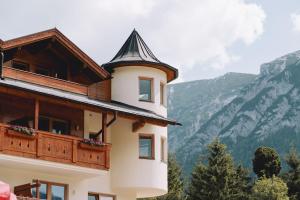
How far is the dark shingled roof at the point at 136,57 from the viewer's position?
116 ft

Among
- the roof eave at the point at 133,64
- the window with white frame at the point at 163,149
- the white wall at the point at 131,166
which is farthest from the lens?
the roof eave at the point at 133,64

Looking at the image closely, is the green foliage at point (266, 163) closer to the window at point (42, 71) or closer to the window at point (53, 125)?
the window at point (42, 71)

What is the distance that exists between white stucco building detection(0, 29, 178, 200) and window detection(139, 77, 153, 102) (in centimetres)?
5

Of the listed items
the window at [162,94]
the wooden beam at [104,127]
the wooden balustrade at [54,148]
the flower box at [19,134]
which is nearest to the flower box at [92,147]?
the wooden balustrade at [54,148]

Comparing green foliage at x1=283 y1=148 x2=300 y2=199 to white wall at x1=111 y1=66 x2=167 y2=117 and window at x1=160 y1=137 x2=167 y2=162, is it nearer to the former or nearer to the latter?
window at x1=160 y1=137 x2=167 y2=162

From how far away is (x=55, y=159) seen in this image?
94.1ft

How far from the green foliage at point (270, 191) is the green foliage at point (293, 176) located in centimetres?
766

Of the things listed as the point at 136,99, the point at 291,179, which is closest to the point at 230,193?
the point at 291,179

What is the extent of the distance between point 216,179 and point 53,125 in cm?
3575

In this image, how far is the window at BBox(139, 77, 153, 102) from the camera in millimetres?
35531

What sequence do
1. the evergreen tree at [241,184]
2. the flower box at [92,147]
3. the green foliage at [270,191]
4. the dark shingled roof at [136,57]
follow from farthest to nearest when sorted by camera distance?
the evergreen tree at [241,184] → the green foliage at [270,191] → the dark shingled roof at [136,57] → the flower box at [92,147]

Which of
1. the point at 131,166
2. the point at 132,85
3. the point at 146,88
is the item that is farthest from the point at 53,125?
the point at 146,88

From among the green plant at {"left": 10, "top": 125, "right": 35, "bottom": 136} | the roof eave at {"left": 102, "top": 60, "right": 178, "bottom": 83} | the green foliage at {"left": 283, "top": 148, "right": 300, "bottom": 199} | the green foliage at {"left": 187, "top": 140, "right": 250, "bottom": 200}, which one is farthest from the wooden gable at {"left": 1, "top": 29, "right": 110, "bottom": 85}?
the green foliage at {"left": 283, "top": 148, "right": 300, "bottom": 199}

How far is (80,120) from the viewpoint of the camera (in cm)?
3219
